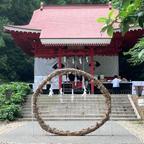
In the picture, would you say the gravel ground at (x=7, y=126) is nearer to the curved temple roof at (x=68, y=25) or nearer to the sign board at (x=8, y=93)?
the sign board at (x=8, y=93)

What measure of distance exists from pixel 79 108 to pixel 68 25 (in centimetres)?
541

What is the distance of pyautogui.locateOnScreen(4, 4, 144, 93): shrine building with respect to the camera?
40.3ft

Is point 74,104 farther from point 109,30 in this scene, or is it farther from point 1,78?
point 1,78

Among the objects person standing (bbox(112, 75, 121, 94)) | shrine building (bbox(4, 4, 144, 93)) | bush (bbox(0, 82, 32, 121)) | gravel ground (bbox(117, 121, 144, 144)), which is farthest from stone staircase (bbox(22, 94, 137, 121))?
shrine building (bbox(4, 4, 144, 93))

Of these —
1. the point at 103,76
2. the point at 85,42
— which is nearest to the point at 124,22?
the point at 85,42

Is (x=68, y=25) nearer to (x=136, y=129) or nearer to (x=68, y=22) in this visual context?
(x=68, y=22)

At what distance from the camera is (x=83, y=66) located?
611 inches

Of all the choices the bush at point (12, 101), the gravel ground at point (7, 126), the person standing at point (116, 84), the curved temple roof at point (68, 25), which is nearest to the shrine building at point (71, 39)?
the curved temple roof at point (68, 25)

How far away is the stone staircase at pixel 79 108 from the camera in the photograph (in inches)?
398

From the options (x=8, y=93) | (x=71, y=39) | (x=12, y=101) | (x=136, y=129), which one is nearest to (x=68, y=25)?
(x=71, y=39)

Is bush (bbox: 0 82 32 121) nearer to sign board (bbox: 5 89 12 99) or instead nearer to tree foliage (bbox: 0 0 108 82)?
sign board (bbox: 5 89 12 99)

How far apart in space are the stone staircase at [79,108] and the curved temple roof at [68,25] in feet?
9.62

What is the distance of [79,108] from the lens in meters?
11.0

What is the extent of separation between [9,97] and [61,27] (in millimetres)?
5321
